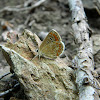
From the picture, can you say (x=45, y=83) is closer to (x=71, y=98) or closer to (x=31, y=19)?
(x=71, y=98)

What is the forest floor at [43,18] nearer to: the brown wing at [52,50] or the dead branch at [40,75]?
the brown wing at [52,50]

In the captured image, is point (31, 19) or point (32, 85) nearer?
point (32, 85)

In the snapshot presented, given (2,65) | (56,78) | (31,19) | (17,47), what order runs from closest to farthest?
(56,78), (17,47), (2,65), (31,19)

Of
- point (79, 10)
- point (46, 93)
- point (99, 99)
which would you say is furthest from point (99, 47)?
point (46, 93)

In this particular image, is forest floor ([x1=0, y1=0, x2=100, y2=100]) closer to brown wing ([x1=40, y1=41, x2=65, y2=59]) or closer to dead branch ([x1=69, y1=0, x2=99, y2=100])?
dead branch ([x1=69, y1=0, x2=99, y2=100])

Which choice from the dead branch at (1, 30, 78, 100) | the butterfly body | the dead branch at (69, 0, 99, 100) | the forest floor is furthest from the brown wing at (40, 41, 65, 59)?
the forest floor

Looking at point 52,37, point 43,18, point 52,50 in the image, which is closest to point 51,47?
point 52,50

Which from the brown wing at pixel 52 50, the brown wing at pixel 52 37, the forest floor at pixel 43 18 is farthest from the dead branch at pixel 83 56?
the forest floor at pixel 43 18
